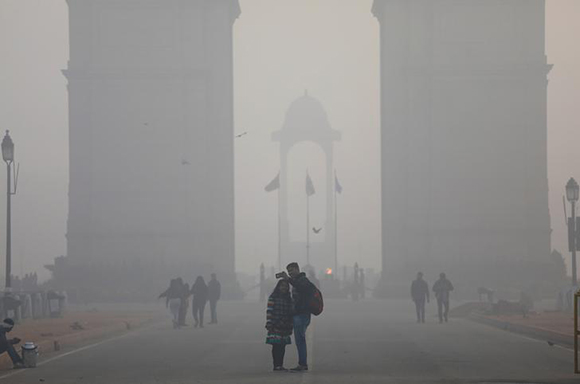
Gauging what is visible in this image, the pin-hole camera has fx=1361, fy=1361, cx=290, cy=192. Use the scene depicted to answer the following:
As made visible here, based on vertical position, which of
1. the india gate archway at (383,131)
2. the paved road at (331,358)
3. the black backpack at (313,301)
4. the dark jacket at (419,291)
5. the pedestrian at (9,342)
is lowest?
the paved road at (331,358)

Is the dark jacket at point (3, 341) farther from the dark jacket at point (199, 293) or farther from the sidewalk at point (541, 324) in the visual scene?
the dark jacket at point (199, 293)

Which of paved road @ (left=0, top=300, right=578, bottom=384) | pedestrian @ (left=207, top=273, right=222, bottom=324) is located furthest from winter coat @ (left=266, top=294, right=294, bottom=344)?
pedestrian @ (left=207, top=273, right=222, bottom=324)

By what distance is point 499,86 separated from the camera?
79750 mm

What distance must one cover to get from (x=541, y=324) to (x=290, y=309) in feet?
51.8

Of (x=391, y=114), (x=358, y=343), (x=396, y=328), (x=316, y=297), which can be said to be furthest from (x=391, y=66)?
(x=316, y=297)

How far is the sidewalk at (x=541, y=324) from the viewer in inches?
1246

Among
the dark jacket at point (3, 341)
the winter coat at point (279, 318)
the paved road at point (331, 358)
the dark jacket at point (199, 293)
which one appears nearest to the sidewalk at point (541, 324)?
the paved road at point (331, 358)

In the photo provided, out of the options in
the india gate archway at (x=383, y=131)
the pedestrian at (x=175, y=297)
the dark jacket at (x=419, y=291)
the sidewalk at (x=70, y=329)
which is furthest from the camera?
the india gate archway at (x=383, y=131)

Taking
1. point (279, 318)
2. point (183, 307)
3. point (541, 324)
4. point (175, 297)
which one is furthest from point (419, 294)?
point (279, 318)

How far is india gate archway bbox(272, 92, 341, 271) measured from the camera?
4722 inches

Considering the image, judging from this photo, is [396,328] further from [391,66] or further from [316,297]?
[391,66]

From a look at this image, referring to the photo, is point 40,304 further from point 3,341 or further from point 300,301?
point 300,301

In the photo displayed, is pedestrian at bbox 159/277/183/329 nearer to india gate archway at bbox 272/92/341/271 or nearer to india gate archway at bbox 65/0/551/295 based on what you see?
india gate archway at bbox 65/0/551/295

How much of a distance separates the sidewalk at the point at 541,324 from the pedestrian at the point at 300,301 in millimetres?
9294
